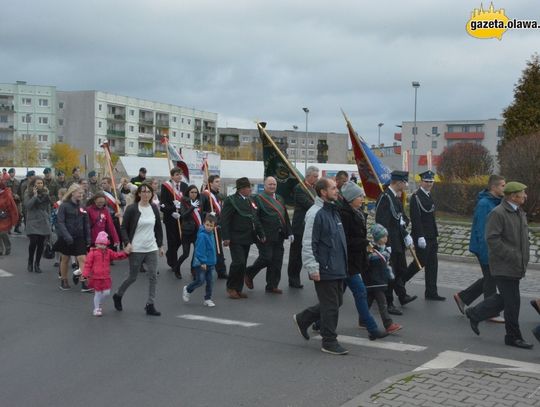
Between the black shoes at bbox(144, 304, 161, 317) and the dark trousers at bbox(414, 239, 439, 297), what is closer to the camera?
the black shoes at bbox(144, 304, 161, 317)

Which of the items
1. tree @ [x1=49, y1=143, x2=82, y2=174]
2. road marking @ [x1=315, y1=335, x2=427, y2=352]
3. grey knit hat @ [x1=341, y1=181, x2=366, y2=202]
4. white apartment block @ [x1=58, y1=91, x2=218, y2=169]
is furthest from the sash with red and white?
white apartment block @ [x1=58, y1=91, x2=218, y2=169]

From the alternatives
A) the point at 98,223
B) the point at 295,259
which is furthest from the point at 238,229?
the point at 98,223

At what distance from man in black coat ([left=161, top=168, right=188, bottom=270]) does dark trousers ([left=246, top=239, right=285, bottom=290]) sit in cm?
266

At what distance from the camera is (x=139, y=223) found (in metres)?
9.37

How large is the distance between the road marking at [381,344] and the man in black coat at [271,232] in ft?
10.4

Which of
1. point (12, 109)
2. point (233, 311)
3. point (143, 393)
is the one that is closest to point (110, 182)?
point (233, 311)

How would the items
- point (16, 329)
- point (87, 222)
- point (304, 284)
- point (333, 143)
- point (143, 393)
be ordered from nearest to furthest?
point (143, 393) < point (16, 329) < point (87, 222) < point (304, 284) < point (333, 143)

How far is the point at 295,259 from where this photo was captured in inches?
460

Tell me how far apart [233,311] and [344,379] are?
140 inches

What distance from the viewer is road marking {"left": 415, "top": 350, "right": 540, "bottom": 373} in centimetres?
671

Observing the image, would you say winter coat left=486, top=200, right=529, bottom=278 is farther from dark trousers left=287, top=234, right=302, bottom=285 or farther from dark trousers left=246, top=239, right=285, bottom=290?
dark trousers left=287, top=234, right=302, bottom=285

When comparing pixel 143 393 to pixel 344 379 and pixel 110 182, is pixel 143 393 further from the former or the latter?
pixel 110 182

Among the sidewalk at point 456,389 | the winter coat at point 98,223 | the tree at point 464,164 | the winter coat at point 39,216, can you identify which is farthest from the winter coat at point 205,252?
the tree at point 464,164

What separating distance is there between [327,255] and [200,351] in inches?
65.7
